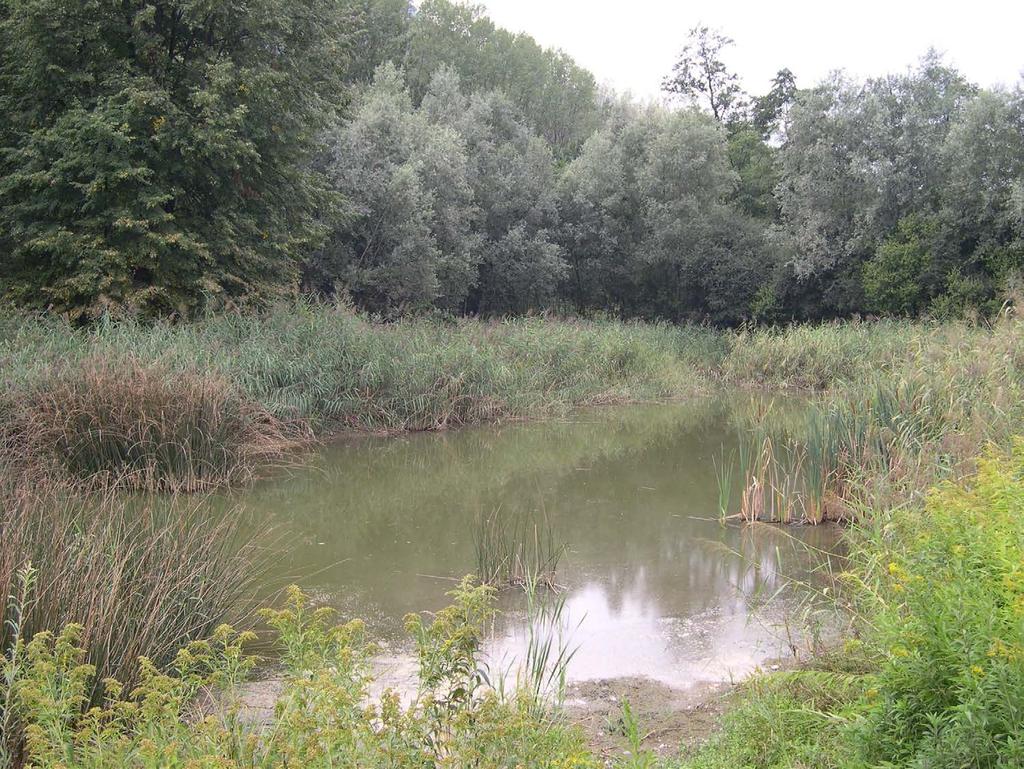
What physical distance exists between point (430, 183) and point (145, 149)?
11473mm

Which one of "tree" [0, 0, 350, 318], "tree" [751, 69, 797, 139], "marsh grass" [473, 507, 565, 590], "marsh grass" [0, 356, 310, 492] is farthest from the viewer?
"tree" [751, 69, 797, 139]

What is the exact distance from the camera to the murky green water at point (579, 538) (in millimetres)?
5609

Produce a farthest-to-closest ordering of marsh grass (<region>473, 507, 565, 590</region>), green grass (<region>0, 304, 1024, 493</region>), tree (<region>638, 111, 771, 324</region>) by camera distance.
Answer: tree (<region>638, 111, 771, 324</region>) < green grass (<region>0, 304, 1024, 493</region>) < marsh grass (<region>473, 507, 565, 590</region>)

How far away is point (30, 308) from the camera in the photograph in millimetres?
14586

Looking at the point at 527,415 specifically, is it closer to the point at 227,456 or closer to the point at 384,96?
the point at 227,456

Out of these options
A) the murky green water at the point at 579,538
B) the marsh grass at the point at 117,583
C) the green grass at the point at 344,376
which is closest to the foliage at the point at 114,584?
the marsh grass at the point at 117,583

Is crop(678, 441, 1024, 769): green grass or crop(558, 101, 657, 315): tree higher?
crop(558, 101, 657, 315): tree

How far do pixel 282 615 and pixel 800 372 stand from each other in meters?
18.2

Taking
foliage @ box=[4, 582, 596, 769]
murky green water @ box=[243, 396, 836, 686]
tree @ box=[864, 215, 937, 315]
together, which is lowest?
murky green water @ box=[243, 396, 836, 686]

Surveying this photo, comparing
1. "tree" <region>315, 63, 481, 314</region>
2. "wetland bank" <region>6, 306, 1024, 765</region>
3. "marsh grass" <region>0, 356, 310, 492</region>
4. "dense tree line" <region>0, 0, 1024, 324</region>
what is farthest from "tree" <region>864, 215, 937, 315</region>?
"marsh grass" <region>0, 356, 310, 492</region>

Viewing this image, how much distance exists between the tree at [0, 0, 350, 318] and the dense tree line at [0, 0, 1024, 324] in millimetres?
50

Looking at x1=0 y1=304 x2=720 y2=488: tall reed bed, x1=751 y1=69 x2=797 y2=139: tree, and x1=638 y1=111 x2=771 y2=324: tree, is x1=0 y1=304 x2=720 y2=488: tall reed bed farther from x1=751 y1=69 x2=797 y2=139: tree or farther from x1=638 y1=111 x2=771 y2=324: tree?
x1=751 y1=69 x2=797 y2=139: tree

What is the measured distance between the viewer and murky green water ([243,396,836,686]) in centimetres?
561

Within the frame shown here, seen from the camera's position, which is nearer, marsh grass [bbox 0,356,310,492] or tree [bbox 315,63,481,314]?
marsh grass [bbox 0,356,310,492]
